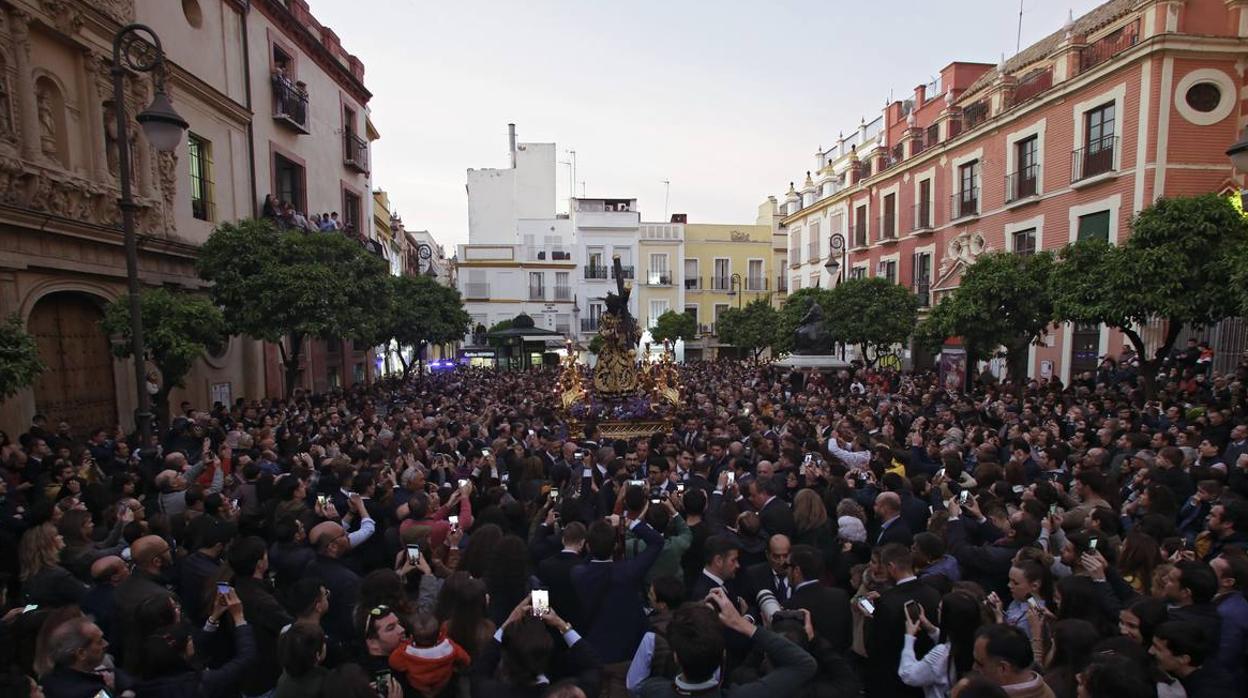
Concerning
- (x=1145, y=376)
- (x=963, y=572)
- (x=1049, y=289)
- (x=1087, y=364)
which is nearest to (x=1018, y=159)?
(x=1087, y=364)

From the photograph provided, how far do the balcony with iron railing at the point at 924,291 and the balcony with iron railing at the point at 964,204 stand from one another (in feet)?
8.74

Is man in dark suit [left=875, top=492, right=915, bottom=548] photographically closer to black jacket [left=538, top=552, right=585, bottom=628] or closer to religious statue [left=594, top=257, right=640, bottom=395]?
black jacket [left=538, top=552, right=585, bottom=628]

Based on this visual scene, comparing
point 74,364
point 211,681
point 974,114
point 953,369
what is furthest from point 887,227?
point 211,681

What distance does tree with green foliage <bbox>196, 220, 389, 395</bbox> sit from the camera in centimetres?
1312

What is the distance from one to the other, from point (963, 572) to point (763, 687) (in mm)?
2225

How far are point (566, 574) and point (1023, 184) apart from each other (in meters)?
22.6

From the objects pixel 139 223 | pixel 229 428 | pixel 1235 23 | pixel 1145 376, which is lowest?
pixel 229 428

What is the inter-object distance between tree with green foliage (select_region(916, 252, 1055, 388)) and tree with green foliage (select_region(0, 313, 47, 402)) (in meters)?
15.8

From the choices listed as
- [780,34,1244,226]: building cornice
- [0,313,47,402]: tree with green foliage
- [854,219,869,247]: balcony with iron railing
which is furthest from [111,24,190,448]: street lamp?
[854,219,869,247]: balcony with iron railing

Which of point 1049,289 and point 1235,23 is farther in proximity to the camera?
point 1235,23

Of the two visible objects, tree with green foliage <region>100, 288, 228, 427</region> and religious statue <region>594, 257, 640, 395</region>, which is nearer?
tree with green foliage <region>100, 288, 228, 427</region>

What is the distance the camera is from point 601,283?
46.6 m

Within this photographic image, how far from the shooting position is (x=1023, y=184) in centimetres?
2130

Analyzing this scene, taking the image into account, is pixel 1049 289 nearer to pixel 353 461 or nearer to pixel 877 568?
pixel 877 568
